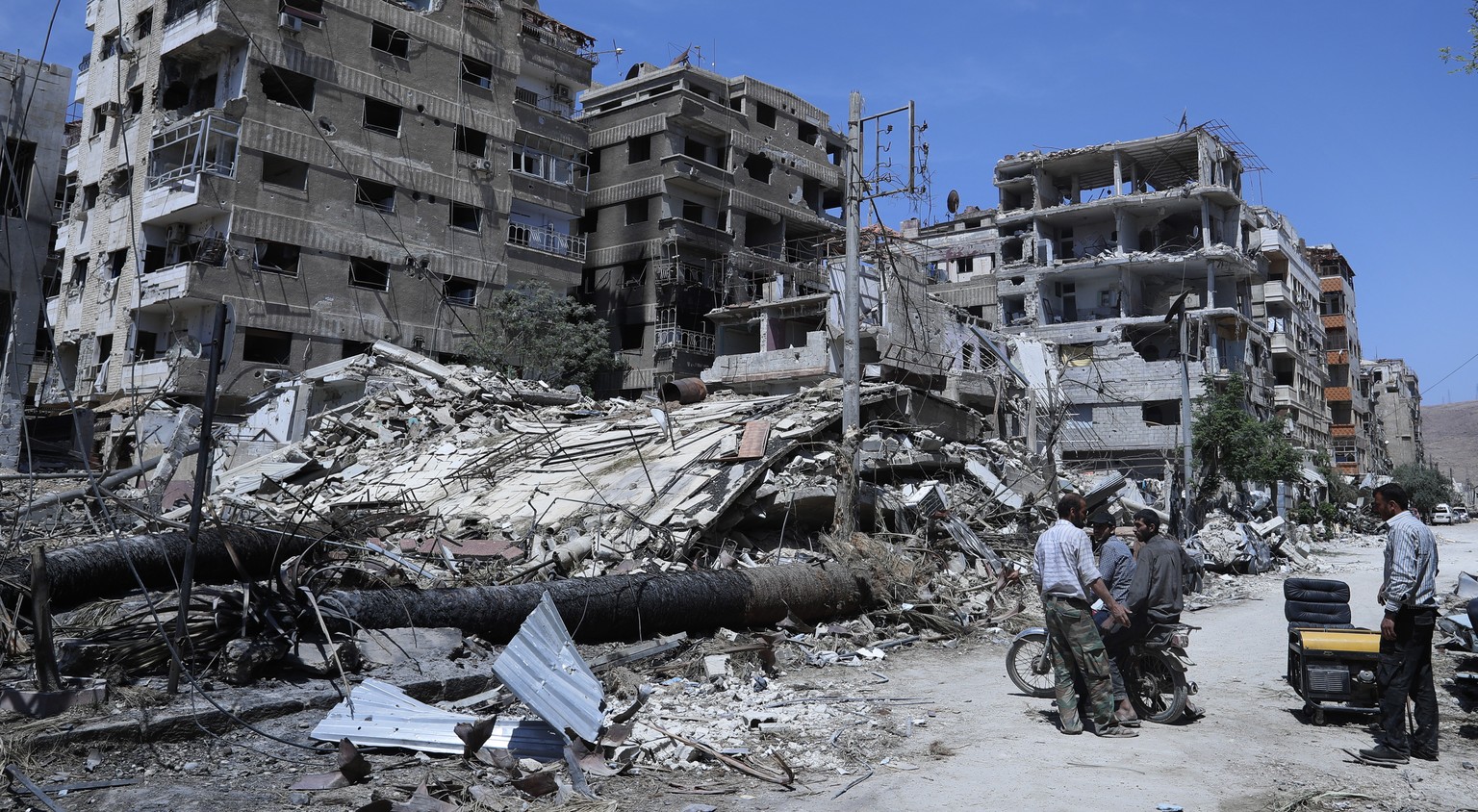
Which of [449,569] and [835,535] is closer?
[449,569]

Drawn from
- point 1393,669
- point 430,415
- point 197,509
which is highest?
point 430,415

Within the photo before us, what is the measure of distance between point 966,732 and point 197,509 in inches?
214

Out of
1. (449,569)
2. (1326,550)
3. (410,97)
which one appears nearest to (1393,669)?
(449,569)

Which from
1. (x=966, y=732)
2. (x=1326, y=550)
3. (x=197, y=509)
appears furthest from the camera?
(x=1326, y=550)

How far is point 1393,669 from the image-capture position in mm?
6500

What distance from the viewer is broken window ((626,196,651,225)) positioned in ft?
142

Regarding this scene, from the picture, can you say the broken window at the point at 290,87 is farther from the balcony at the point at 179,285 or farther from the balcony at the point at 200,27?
the balcony at the point at 179,285

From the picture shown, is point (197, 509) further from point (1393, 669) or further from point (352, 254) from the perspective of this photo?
point (352, 254)

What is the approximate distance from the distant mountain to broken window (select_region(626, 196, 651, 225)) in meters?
131

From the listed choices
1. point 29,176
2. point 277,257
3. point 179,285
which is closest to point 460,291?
point 277,257

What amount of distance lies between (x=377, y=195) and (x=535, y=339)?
7.19m

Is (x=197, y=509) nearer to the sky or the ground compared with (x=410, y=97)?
nearer to the ground

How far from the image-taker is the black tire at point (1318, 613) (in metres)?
7.97

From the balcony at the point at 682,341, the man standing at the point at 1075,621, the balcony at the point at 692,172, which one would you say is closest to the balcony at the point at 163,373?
A: the balcony at the point at 682,341
